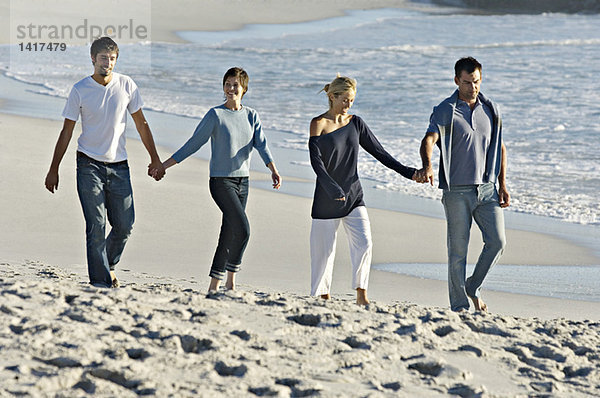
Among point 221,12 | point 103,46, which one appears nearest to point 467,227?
point 103,46

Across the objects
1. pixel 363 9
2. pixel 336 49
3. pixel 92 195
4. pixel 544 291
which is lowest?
pixel 544 291

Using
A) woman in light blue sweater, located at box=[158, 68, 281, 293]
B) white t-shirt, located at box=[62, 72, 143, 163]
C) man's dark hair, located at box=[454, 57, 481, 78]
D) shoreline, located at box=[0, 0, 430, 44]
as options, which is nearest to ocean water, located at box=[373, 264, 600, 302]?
woman in light blue sweater, located at box=[158, 68, 281, 293]

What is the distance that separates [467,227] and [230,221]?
1.46 meters

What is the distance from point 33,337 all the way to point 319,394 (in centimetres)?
132

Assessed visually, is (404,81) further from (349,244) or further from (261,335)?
(261,335)

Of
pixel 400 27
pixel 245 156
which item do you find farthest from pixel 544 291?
pixel 400 27

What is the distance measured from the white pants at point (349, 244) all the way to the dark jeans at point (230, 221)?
49cm

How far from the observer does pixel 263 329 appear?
459 cm

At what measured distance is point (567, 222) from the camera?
9.32m

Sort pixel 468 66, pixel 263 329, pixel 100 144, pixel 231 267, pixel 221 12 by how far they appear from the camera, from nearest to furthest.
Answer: pixel 263 329 < pixel 468 66 < pixel 100 144 < pixel 231 267 < pixel 221 12

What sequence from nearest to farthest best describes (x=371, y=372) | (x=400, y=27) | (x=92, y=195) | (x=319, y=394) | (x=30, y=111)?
(x=319, y=394)
(x=371, y=372)
(x=92, y=195)
(x=30, y=111)
(x=400, y=27)

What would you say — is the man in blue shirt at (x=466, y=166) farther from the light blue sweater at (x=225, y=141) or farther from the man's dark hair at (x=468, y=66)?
the light blue sweater at (x=225, y=141)

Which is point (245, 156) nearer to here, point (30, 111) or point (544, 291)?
point (544, 291)

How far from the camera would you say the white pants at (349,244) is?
560cm
